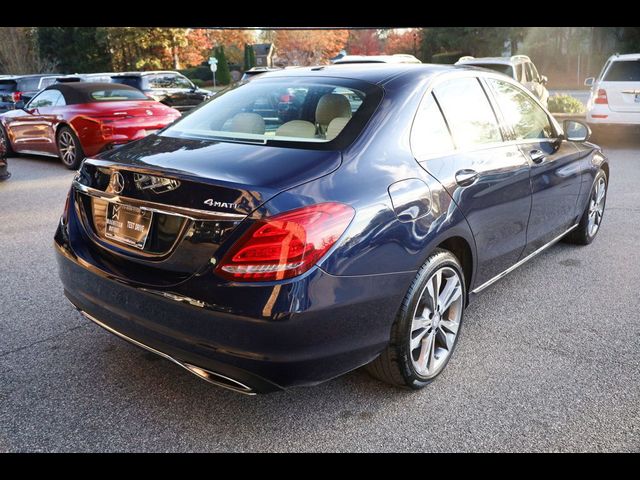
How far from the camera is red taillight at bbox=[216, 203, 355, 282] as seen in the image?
7.23ft

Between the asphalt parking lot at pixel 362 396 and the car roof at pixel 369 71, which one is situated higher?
the car roof at pixel 369 71

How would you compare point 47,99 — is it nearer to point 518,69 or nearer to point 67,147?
point 67,147

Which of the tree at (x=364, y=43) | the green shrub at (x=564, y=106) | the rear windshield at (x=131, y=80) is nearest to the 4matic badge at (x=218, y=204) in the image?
the rear windshield at (x=131, y=80)

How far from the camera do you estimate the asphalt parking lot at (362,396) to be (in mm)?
2504

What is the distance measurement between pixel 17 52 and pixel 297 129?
3786cm

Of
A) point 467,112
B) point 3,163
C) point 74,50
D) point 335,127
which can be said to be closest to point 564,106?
point 3,163

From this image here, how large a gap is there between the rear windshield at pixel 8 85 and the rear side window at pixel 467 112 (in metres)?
16.0

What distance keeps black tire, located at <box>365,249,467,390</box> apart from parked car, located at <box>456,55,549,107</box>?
34.3 ft

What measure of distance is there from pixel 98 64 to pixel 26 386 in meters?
46.6

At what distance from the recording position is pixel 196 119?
3.38m

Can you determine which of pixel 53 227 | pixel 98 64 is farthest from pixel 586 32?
pixel 53 227

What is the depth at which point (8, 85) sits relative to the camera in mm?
16203

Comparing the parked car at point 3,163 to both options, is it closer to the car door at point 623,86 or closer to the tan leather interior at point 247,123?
the tan leather interior at point 247,123
